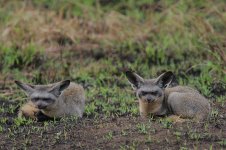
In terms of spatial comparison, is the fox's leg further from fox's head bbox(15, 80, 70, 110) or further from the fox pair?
fox's head bbox(15, 80, 70, 110)

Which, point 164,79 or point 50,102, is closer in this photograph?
point 164,79

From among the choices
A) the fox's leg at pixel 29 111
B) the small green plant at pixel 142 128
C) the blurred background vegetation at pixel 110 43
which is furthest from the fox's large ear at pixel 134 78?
the fox's leg at pixel 29 111

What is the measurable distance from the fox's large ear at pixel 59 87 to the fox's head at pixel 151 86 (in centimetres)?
101

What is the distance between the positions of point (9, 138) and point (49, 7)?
8.70 m

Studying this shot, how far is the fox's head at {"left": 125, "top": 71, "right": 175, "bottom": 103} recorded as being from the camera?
32.5 feet

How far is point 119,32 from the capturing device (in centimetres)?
1605

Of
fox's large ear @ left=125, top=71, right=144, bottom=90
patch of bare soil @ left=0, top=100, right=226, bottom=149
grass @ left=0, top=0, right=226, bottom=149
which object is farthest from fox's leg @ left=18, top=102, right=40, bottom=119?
fox's large ear @ left=125, top=71, right=144, bottom=90

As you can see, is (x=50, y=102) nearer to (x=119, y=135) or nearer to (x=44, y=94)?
(x=44, y=94)

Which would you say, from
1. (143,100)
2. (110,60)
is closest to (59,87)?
(143,100)

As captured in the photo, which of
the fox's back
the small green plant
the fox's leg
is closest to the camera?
the small green plant

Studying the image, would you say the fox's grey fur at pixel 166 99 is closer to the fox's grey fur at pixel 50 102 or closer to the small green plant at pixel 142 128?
the small green plant at pixel 142 128

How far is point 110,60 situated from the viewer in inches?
579

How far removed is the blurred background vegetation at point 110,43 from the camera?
43.0 feet

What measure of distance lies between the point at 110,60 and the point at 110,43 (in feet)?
3.78
